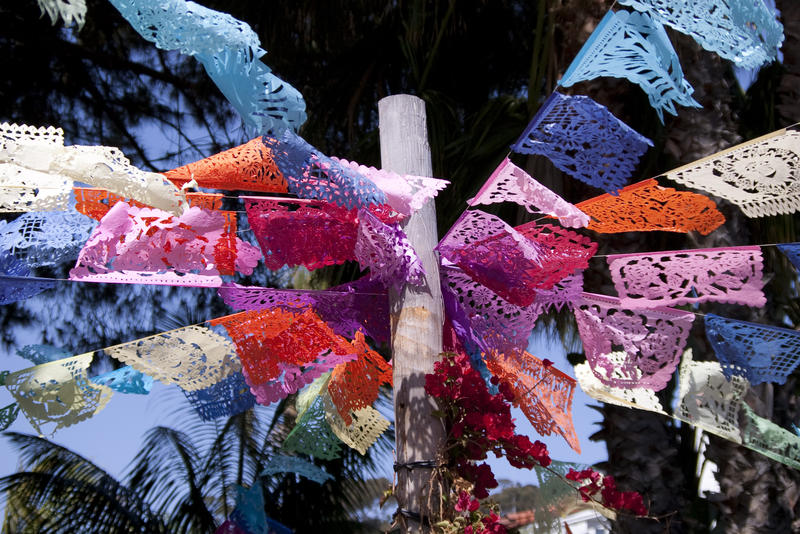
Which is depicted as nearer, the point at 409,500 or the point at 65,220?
the point at 409,500

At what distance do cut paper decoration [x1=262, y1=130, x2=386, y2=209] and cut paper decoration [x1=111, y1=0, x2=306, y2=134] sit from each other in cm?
12

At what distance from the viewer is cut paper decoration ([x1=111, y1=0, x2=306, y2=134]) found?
229 centimetres

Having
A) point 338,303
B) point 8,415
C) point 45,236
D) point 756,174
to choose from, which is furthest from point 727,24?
point 8,415

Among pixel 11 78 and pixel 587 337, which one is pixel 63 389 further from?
pixel 11 78

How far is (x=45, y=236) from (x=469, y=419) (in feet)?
5.73

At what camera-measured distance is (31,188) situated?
2.75 metres

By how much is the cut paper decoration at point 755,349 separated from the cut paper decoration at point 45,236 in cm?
254

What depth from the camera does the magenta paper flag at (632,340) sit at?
3.39 m

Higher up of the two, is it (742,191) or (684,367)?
(742,191)

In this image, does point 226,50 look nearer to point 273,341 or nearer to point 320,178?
point 320,178

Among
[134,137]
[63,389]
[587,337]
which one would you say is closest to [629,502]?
[587,337]

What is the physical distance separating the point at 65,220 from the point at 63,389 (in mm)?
657

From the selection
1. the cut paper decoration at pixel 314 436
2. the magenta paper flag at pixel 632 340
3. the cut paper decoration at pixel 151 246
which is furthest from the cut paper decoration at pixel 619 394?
the cut paper decoration at pixel 151 246

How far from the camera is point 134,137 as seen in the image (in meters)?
7.05
